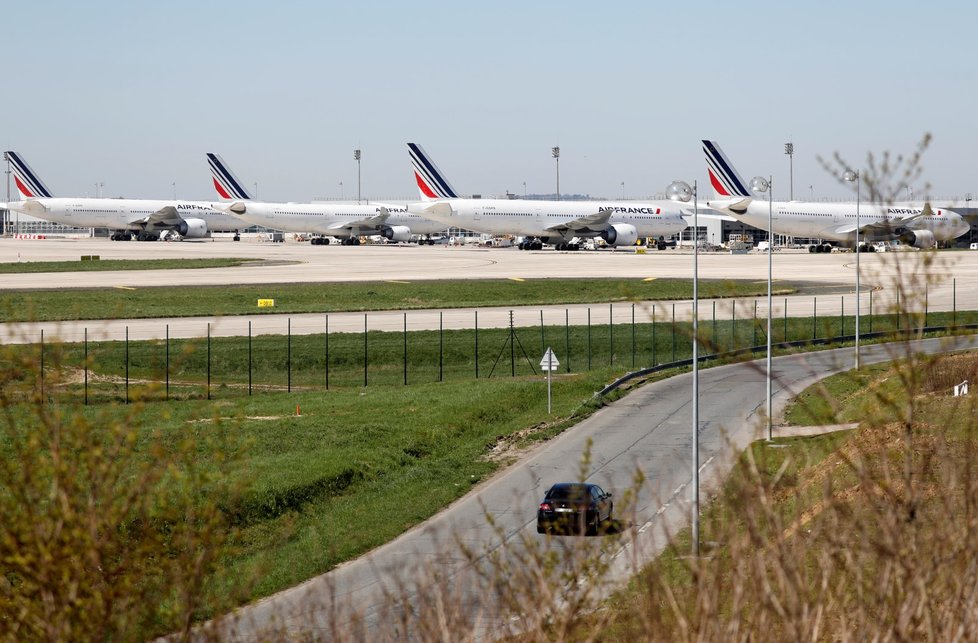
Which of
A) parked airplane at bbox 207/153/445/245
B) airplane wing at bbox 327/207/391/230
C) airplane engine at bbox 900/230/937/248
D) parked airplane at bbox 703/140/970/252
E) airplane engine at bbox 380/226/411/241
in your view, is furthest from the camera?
airplane wing at bbox 327/207/391/230

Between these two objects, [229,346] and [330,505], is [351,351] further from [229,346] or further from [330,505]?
[330,505]

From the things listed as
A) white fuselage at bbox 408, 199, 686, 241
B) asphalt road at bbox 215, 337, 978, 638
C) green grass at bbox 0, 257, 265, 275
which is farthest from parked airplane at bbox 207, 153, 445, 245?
asphalt road at bbox 215, 337, 978, 638

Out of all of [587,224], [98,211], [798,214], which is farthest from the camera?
[98,211]

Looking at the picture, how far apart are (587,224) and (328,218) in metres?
36.2

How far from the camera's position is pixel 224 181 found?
159 metres

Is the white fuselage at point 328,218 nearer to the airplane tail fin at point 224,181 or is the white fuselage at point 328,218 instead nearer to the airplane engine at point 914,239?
the airplane tail fin at point 224,181

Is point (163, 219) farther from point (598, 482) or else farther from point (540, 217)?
point (598, 482)

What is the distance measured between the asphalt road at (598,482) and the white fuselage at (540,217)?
73705mm

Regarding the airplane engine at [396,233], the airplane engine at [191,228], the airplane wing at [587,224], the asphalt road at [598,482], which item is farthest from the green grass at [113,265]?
the asphalt road at [598,482]

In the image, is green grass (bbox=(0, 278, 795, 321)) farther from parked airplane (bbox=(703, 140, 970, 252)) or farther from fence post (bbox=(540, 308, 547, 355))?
parked airplane (bbox=(703, 140, 970, 252))

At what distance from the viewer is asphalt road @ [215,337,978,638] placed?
19.1 metres

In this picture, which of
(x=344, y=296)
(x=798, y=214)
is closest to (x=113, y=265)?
(x=344, y=296)

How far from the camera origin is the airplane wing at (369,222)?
145000 millimetres

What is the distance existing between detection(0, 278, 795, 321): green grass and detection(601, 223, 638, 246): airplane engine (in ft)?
139
